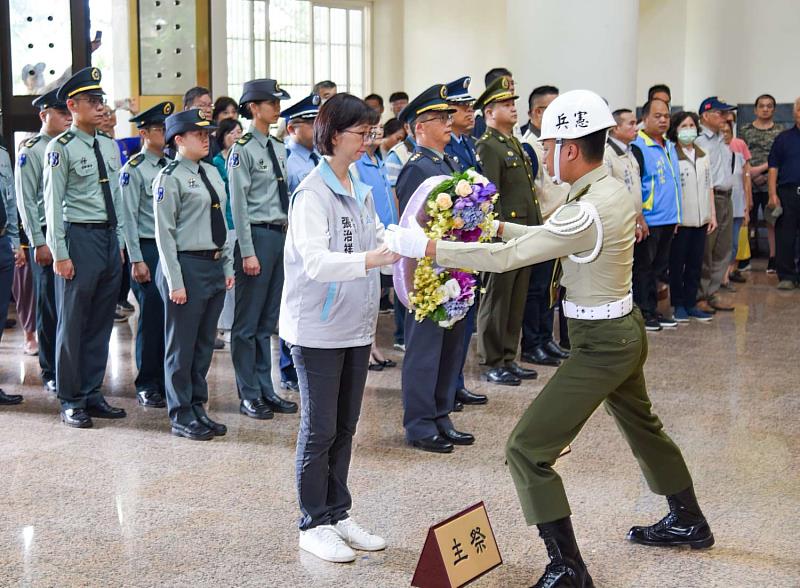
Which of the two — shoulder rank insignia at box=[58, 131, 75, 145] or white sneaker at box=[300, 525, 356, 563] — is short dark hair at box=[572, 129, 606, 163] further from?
shoulder rank insignia at box=[58, 131, 75, 145]

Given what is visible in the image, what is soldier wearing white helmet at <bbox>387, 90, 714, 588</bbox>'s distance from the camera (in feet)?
10.8

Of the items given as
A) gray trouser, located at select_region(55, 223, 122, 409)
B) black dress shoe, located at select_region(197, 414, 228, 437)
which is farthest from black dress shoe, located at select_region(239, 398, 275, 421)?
gray trouser, located at select_region(55, 223, 122, 409)

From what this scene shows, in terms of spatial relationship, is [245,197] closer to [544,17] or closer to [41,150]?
[41,150]

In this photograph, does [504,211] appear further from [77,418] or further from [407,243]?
[407,243]

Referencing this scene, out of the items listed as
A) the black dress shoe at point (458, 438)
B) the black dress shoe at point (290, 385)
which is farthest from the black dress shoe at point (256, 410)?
the black dress shoe at point (458, 438)

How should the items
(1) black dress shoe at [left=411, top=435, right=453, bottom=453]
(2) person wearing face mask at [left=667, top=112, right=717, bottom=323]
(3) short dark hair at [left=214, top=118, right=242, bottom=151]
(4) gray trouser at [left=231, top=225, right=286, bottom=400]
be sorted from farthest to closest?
(2) person wearing face mask at [left=667, top=112, right=717, bottom=323], (3) short dark hair at [left=214, top=118, right=242, bottom=151], (4) gray trouser at [left=231, top=225, right=286, bottom=400], (1) black dress shoe at [left=411, top=435, right=453, bottom=453]

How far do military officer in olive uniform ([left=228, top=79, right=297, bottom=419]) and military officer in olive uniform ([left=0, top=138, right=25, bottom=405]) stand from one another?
1327 mm

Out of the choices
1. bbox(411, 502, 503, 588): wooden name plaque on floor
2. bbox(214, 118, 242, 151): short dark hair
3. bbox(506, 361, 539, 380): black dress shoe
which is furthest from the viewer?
bbox(214, 118, 242, 151): short dark hair

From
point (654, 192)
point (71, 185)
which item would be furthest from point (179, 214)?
point (654, 192)

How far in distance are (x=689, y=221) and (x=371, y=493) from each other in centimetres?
467

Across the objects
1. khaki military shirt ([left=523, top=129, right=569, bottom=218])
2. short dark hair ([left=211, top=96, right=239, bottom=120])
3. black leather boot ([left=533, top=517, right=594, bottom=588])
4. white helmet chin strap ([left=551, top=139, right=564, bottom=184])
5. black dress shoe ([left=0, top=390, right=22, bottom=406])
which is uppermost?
short dark hair ([left=211, top=96, right=239, bottom=120])

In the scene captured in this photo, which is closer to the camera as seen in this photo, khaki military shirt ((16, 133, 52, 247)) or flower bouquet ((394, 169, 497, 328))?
flower bouquet ((394, 169, 497, 328))

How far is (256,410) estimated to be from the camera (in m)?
5.48

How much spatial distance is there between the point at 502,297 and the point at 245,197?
1.75m
